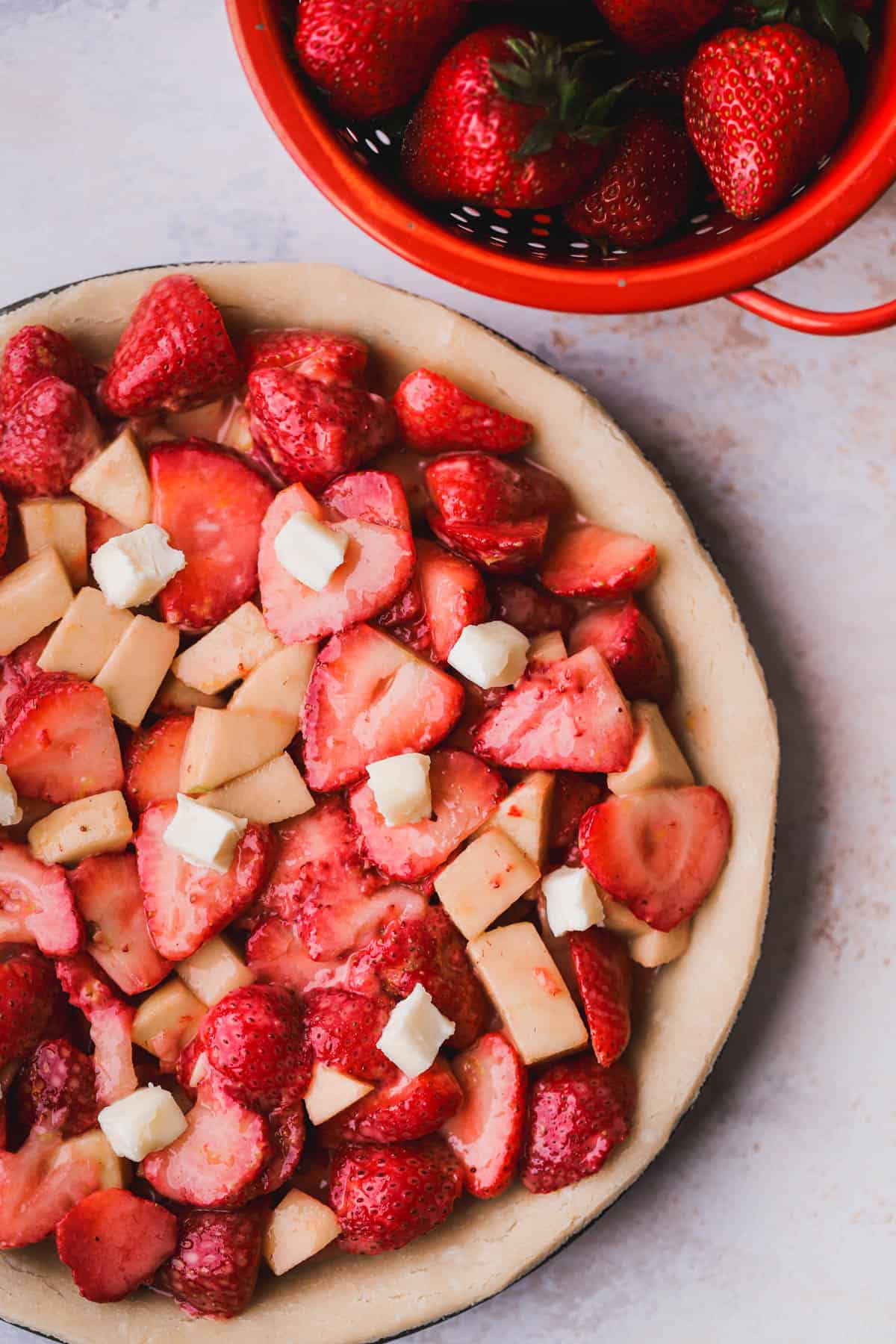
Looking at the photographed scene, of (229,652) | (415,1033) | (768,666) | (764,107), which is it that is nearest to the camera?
(764,107)

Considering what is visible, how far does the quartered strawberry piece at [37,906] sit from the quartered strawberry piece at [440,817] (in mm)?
396

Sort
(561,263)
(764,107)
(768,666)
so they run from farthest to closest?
1. (768,666)
2. (561,263)
3. (764,107)

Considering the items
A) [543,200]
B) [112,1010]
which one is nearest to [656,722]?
[543,200]

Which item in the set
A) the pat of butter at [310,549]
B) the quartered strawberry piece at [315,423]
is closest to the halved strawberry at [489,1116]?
the pat of butter at [310,549]

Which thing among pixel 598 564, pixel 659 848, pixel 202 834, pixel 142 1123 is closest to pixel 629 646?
pixel 598 564

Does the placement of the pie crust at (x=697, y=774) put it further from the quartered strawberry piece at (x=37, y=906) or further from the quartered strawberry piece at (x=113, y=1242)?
the quartered strawberry piece at (x=37, y=906)

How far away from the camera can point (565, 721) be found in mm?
1635

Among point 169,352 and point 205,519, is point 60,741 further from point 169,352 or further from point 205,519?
point 169,352

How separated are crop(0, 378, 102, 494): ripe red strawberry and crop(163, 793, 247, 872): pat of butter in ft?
1.48

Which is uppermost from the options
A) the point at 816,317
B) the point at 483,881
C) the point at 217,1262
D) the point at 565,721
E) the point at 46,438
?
the point at 46,438

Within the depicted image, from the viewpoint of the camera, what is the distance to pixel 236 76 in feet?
6.16

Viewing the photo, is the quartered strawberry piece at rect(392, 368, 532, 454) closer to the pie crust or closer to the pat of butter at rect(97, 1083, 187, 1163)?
the pie crust

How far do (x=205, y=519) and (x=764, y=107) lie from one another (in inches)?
32.9

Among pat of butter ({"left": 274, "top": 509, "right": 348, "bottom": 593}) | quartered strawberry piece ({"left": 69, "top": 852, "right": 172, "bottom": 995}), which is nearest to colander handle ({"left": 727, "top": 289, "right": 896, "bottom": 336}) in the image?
pat of butter ({"left": 274, "top": 509, "right": 348, "bottom": 593})
